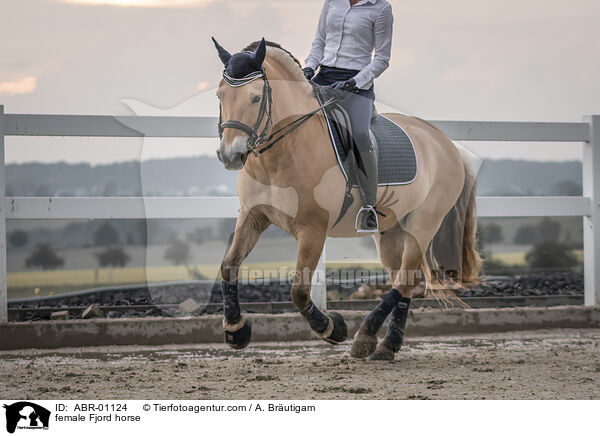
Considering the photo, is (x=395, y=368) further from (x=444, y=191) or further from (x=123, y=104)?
(x=123, y=104)

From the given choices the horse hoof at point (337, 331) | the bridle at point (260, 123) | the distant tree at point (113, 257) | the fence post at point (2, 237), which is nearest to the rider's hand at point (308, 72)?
the bridle at point (260, 123)

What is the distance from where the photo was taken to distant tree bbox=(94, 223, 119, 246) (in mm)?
6191

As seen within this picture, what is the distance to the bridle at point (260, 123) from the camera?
279 centimetres

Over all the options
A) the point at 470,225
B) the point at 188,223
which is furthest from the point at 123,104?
the point at 188,223

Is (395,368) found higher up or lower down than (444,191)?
lower down

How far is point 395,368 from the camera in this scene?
377 cm

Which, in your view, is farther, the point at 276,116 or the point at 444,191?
the point at 444,191

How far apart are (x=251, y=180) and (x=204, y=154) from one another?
2.98 ft

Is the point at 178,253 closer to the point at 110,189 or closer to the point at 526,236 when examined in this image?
the point at 110,189

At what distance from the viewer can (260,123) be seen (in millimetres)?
2893

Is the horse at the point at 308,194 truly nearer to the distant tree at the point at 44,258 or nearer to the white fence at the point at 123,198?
the white fence at the point at 123,198

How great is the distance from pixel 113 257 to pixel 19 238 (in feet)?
2.87

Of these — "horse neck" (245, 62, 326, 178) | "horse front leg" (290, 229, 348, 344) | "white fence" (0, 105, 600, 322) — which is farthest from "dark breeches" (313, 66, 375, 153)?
"white fence" (0, 105, 600, 322)

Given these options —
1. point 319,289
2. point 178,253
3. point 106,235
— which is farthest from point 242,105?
point 106,235
